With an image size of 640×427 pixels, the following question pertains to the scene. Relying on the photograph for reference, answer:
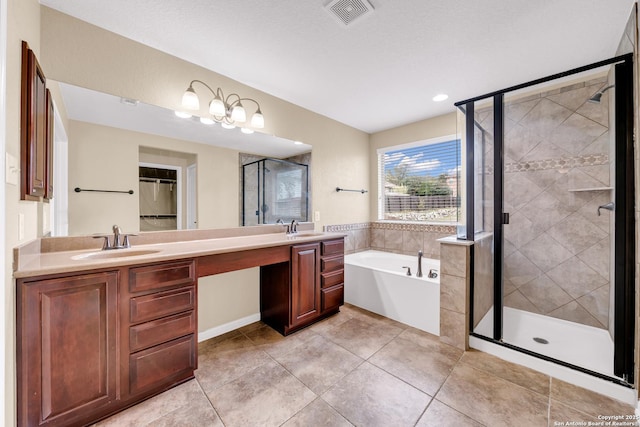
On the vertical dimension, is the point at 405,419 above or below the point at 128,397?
below

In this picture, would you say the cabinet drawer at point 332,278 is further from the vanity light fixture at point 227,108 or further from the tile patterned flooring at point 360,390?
the vanity light fixture at point 227,108

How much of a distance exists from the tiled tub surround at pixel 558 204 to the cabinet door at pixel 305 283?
177cm

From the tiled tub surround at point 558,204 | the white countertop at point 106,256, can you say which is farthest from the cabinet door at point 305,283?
the tiled tub surround at point 558,204

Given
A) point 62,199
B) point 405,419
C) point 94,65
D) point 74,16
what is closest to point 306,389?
point 405,419

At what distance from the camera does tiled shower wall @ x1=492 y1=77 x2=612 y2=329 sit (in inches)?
85.5

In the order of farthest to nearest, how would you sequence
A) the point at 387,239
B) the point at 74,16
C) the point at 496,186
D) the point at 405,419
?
A: the point at 387,239, the point at 496,186, the point at 74,16, the point at 405,419

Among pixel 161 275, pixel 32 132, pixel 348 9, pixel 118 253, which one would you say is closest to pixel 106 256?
pixel 118 253

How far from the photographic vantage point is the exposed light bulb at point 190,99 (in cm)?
194

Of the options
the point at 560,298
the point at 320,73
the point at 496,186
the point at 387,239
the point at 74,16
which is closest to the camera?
the point at 74,16

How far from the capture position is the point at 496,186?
207cm

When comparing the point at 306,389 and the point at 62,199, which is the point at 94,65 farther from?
the point at 306,389

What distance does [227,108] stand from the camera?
2.25 metres

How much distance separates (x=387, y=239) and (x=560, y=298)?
1.87 meters

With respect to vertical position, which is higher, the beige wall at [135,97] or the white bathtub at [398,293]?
the beige wall at [135,97]
